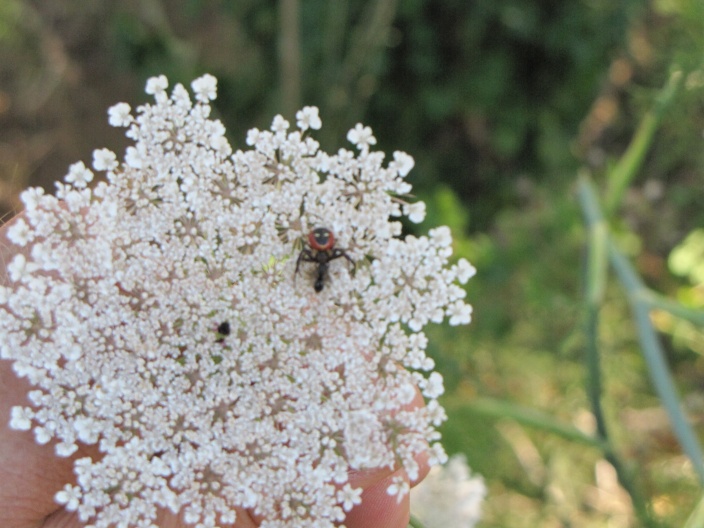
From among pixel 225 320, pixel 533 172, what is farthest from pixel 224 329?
pixel 533 172

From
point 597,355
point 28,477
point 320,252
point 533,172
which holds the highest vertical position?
point 533,172

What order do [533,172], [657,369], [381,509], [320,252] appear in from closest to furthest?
[320,252]
[381,509]
[657,369]
[533,172]

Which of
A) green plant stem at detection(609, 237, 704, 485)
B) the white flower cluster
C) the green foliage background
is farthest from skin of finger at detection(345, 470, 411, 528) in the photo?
green plant stem at detection(609, 237, 704, 485)

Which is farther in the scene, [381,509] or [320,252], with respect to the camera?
[381,509]

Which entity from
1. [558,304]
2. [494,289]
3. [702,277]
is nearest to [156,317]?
[558,304]

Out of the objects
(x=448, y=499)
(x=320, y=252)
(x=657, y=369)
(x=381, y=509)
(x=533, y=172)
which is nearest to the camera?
(x=320, y=252)

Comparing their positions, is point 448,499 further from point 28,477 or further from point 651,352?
point 28,477

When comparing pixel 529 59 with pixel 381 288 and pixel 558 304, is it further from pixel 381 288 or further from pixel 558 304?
pixel 381 288
